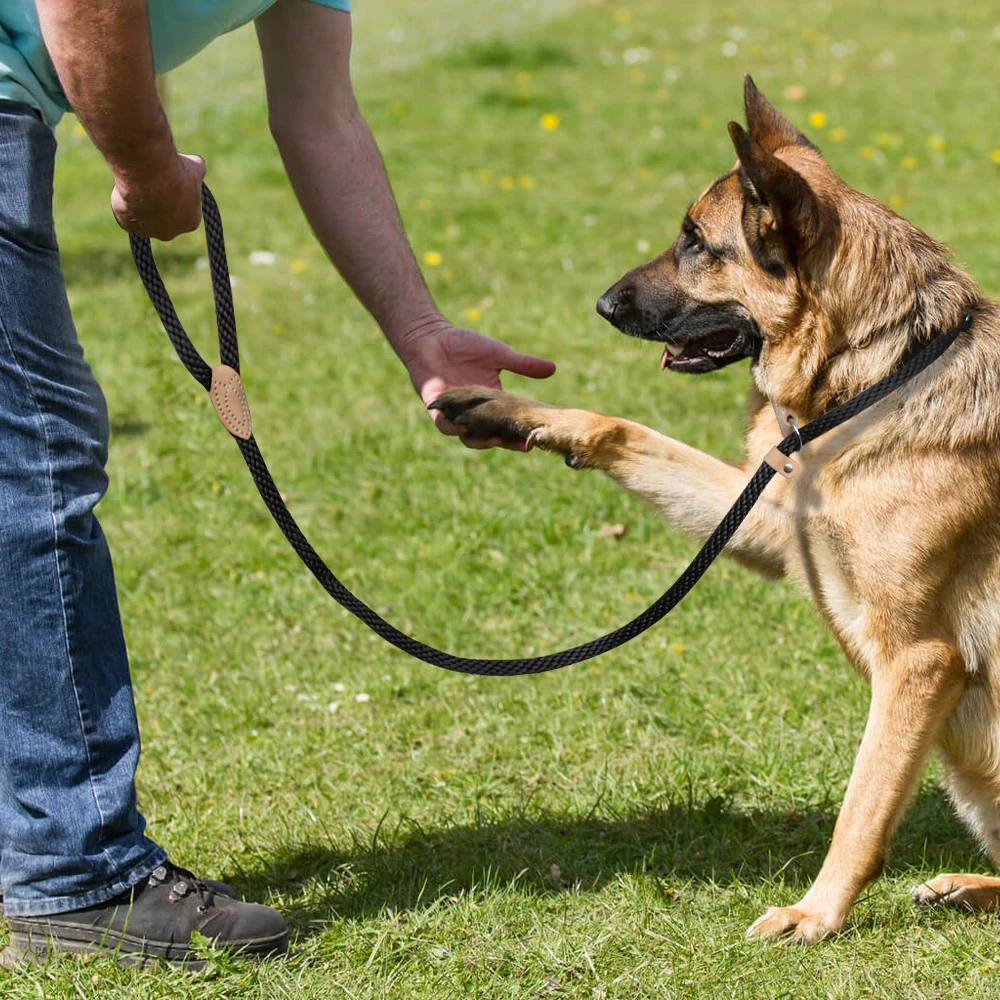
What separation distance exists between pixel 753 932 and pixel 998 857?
2.24 ft

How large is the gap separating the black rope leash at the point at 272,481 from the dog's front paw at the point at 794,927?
69cm

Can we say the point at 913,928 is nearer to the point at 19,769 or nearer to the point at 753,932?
the point at 753,932

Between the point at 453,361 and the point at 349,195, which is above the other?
the point at 349,195

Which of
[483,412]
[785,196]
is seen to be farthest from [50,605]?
[785,196]

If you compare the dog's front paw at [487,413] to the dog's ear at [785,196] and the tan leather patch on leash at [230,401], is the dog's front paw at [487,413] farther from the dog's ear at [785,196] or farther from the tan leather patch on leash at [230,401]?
the dog's ear at [785,196]

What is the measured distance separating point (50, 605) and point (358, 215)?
3.86 feet

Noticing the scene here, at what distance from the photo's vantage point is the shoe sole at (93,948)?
2562 millimetres

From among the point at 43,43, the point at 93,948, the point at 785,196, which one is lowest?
the point at 93,948

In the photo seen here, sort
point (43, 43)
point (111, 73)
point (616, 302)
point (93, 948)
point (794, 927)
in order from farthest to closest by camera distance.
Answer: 1. point (616, 302)
2. point (794, 927)
3. point (93, 948)
4. point (43, 43)
5. point (111, 73)

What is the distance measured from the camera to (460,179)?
9.55 metres

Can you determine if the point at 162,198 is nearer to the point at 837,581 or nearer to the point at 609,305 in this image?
the point at 609,305

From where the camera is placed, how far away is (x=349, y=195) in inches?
119

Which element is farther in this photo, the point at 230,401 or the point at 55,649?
the point at 230,401

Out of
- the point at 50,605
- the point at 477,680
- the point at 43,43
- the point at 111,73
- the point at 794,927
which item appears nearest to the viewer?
the point at 111,73
